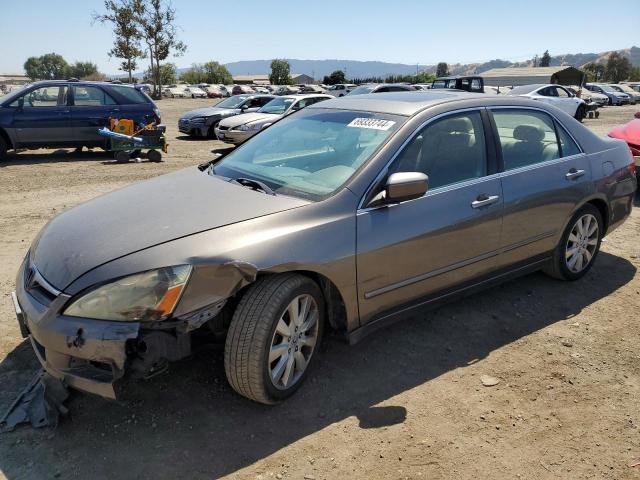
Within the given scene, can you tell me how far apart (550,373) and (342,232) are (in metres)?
1.65

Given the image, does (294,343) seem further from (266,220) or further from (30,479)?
(30,479)

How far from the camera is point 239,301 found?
2.73 metres

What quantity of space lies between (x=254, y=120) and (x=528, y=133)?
10.4 meters

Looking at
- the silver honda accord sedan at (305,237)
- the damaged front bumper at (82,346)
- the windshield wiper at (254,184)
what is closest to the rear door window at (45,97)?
the silver honda accord sedan at (305,237)

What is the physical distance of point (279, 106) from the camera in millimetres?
14641

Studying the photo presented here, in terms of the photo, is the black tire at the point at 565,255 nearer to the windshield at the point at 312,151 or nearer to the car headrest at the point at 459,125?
the car headrest at the point at 459,125

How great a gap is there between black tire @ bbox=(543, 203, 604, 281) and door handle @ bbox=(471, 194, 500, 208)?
1086 millimetres

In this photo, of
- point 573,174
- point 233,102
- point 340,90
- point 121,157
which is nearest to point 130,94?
point 121,157

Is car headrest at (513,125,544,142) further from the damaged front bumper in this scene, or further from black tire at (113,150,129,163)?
black tire at (113,150,129,163)

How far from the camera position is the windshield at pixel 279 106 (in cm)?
1440

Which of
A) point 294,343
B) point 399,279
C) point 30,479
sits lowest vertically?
point 30,479

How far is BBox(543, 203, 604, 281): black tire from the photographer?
4.31m

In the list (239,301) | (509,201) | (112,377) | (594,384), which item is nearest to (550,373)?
(594,384)

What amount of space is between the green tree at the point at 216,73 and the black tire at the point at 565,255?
82300 mm
